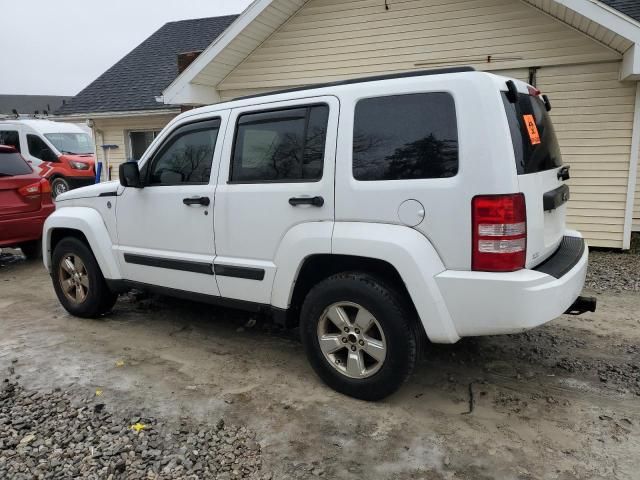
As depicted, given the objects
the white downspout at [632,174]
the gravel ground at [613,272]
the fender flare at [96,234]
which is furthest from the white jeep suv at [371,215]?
the white downspout at [632,174]

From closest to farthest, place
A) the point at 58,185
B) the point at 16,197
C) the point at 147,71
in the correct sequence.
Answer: the point at 16,197, the point at 147,71, the point at 58,185

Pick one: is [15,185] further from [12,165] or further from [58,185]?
[58,185]

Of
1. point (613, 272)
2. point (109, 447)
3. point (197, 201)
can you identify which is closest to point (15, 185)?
point (197, 201)

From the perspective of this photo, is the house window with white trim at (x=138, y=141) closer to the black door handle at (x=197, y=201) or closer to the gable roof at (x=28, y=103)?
the black door handle at (x=197, y=201)

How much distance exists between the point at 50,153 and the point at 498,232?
15567 millimetres

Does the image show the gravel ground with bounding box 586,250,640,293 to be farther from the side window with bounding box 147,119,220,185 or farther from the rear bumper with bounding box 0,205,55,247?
the rear bumper with bounding box 0,205,55,247

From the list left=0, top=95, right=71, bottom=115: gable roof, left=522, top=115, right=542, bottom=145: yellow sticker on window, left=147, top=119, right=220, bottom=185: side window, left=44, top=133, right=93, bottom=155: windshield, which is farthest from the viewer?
left=0, top=95, right=71, bottom=115: gable roof

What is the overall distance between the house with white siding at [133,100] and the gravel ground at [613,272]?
8.74 meters

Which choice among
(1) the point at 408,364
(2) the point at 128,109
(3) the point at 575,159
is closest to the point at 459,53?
(3) the point at 575,159

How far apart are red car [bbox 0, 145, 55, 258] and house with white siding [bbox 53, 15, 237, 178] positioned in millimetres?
4543

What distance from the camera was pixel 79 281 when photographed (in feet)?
16.7

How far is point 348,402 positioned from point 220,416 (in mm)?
851

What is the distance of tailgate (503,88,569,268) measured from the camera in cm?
293

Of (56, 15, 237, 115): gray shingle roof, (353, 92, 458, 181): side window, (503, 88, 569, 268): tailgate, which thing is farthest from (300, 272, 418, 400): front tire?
(56, 15, 237, 115): gray shingle roof
